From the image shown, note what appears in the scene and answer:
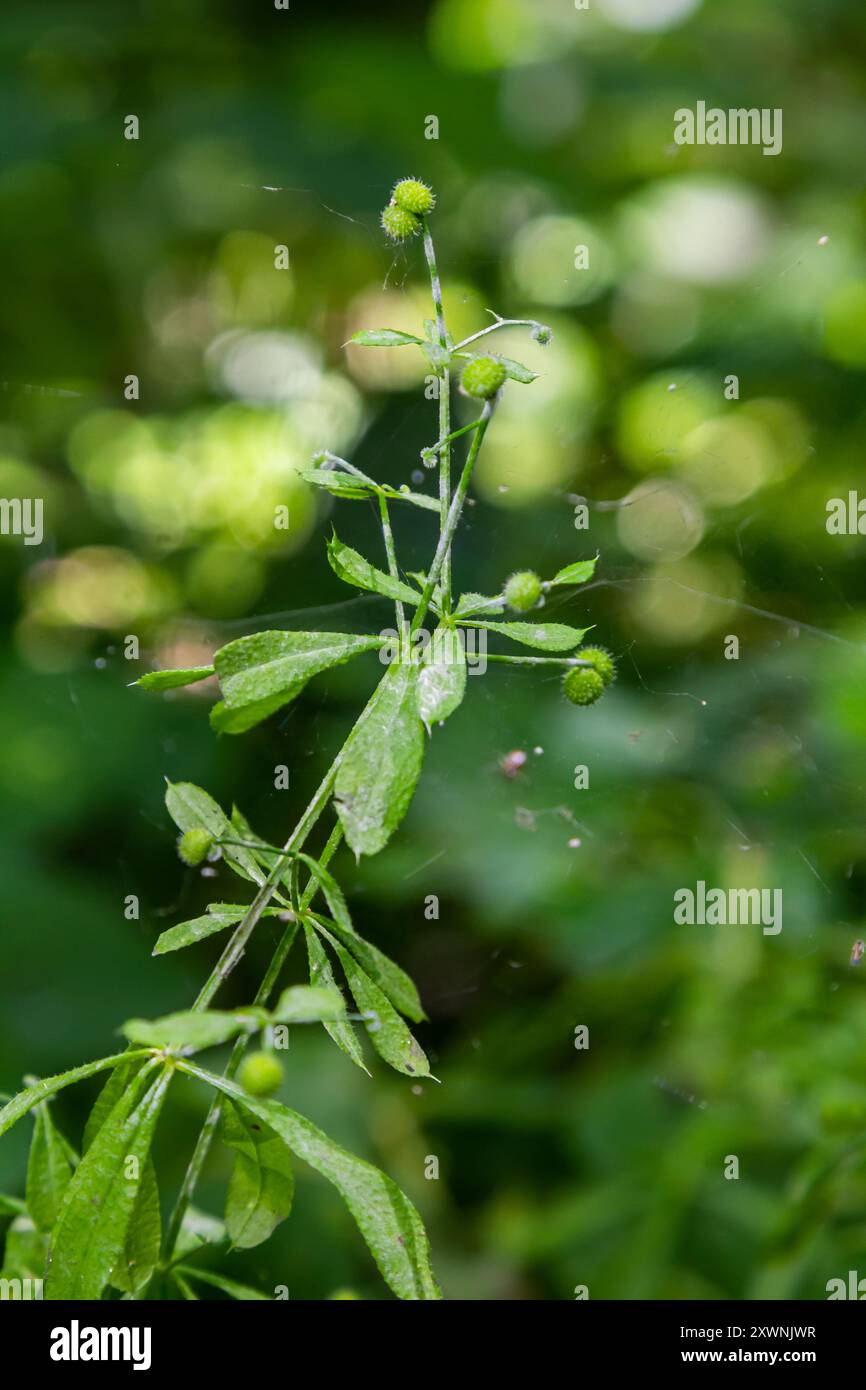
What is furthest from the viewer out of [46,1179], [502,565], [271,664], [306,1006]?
[502,565]

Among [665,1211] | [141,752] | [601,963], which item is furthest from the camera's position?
[141,752]

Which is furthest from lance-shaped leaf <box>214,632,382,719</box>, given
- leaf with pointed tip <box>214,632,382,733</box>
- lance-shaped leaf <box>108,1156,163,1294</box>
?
lance-shaped leaf <box>108,1156,163,1294</box>

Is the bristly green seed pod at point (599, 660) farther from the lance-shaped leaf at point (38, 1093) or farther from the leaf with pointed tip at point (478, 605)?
the lance-shaped leaf at point (38, 1093)

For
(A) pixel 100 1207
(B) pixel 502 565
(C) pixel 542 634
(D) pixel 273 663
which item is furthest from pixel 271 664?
(B) pixel 502 565

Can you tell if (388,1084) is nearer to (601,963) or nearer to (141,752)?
(601,963)

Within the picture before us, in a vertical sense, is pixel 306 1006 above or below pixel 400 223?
below

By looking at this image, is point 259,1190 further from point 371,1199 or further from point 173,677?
point 173,677

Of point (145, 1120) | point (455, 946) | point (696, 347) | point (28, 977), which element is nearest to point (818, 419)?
point (696, 347)
